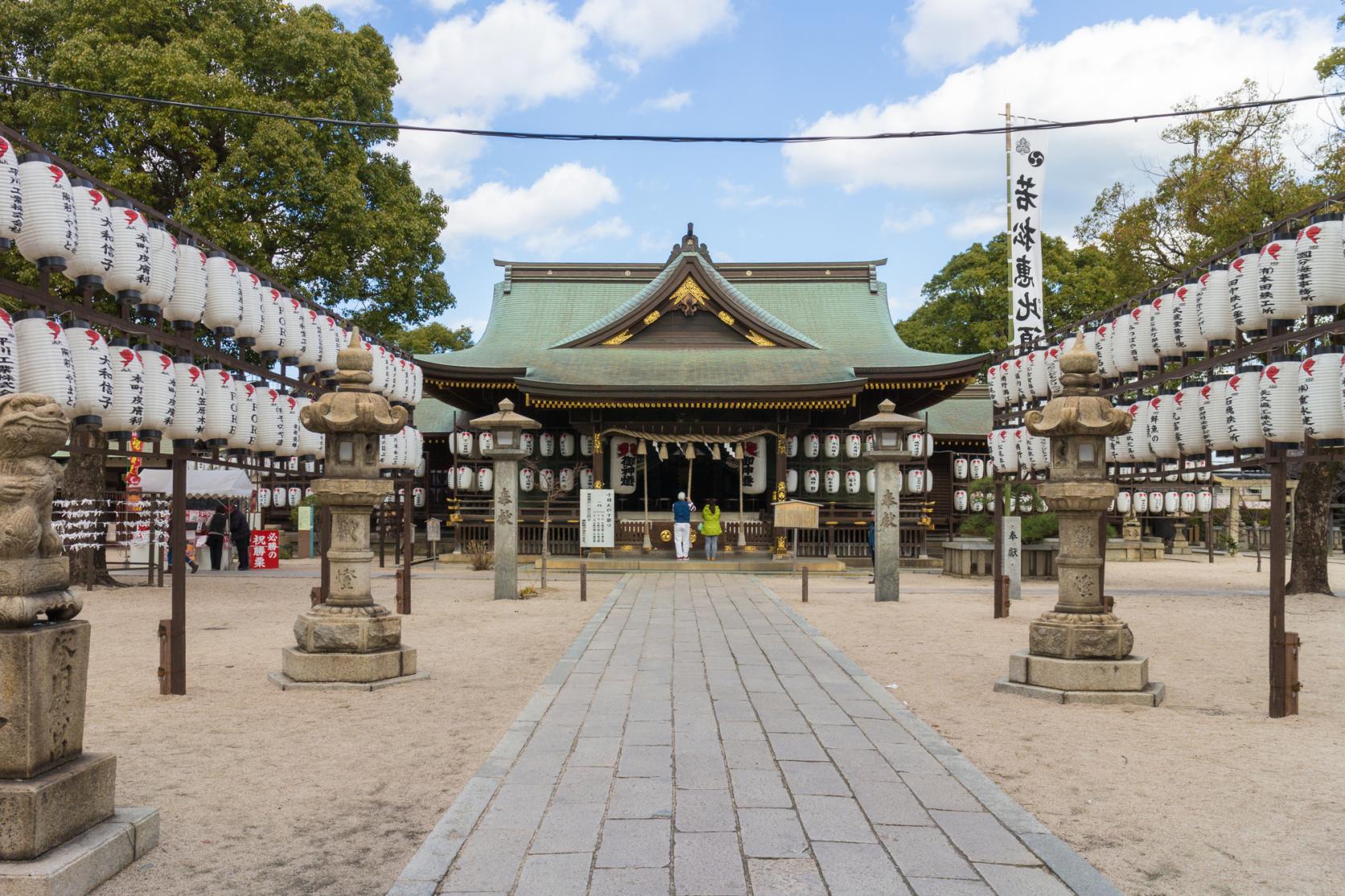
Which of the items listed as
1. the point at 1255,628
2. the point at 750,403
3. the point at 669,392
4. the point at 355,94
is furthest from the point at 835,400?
the point at 355,94

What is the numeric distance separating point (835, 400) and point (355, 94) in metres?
13.1

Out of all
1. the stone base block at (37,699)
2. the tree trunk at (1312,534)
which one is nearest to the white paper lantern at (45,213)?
the stone base block at (37,699)

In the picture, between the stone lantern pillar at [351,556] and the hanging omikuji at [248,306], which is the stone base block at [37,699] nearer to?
the stone lantern pillar at [351,556]

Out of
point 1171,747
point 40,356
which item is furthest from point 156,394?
point 1171,747

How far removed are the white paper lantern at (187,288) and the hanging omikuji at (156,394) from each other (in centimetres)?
66

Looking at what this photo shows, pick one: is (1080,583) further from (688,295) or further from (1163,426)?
(688,295)

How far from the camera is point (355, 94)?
766 inches

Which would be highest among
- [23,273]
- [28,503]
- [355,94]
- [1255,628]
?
[355,94]

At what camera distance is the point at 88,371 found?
8336 mm

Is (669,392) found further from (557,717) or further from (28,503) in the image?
(28,503)

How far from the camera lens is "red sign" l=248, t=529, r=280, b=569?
22.2m

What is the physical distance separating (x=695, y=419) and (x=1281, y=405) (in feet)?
54.8

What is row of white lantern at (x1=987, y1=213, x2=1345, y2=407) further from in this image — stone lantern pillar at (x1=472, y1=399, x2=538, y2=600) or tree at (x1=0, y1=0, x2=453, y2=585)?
tree at (x1=0, y1=0, x2=453, y2=585)

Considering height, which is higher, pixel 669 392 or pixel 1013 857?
pixel 669 392
